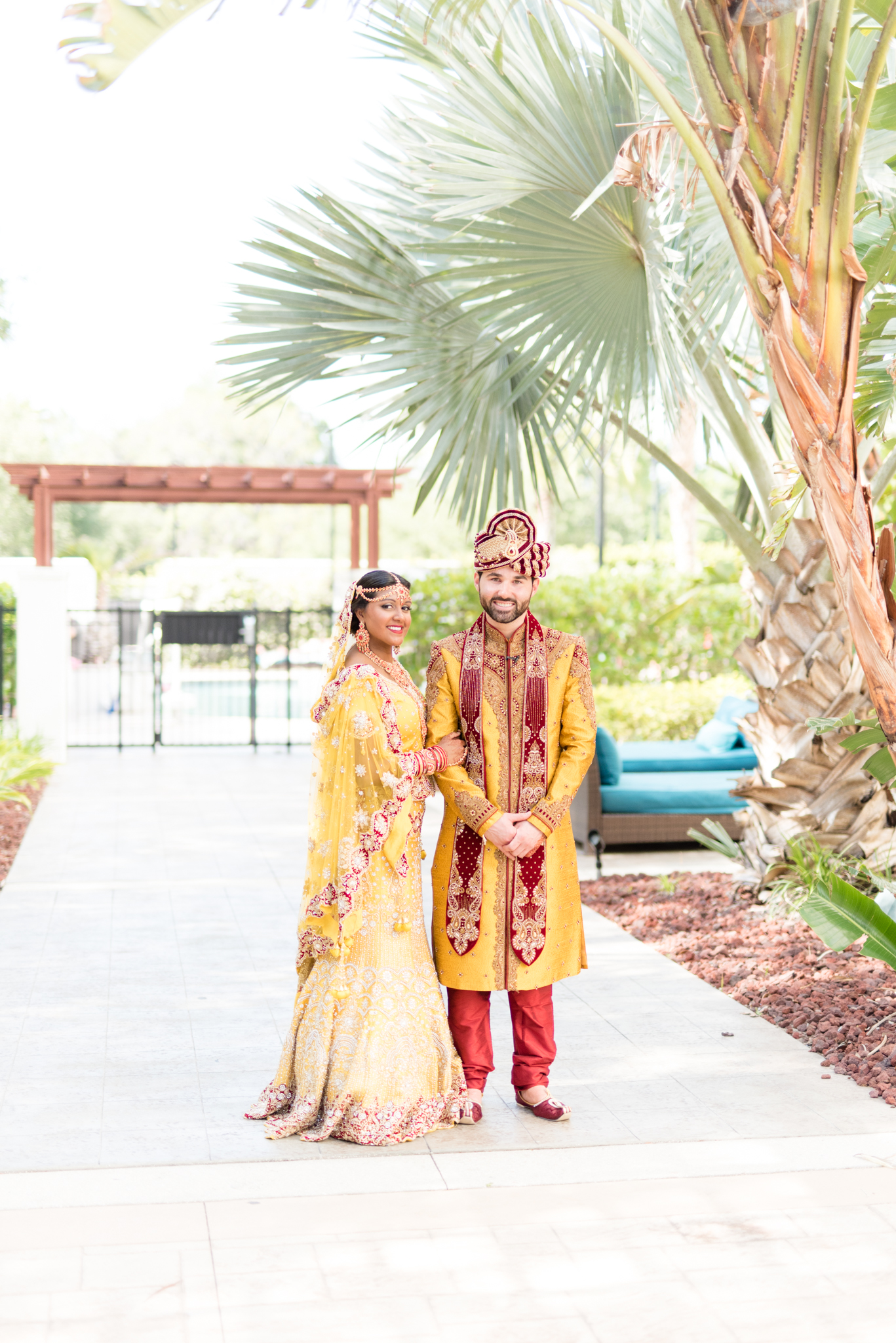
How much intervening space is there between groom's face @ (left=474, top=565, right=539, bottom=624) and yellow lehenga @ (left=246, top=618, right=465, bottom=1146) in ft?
1.31

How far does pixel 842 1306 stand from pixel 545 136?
188 inches

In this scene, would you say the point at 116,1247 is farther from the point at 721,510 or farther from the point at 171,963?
the point at 721,510

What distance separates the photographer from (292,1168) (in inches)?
153

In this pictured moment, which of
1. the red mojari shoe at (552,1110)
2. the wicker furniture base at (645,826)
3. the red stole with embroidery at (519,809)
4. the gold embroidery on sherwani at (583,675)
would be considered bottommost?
the wicker furniture base at (645,826)

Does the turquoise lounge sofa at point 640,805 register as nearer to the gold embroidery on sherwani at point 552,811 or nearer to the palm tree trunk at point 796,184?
the gold embroidery on sherwani at point 552,811

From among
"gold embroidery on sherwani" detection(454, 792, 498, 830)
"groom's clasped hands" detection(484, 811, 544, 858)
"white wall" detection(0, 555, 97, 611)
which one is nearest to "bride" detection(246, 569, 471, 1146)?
"gold embroidery on sherwani" detection(454, 792, 498, 830)

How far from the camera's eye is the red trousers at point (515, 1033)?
435 cm

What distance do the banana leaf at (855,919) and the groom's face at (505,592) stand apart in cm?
162

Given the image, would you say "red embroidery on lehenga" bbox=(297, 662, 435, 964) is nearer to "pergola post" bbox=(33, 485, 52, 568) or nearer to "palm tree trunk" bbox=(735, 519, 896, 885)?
"palm tree trunk" bbox=(735, 519, 896, 885)

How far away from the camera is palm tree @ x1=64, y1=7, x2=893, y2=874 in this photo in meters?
5.93

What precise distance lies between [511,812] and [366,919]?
575 mm

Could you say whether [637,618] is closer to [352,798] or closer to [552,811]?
[552,811]

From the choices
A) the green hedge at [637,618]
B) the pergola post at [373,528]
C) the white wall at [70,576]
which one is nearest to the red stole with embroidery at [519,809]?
the green hedge at [637,618]

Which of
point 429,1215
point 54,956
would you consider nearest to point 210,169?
point 54,956
